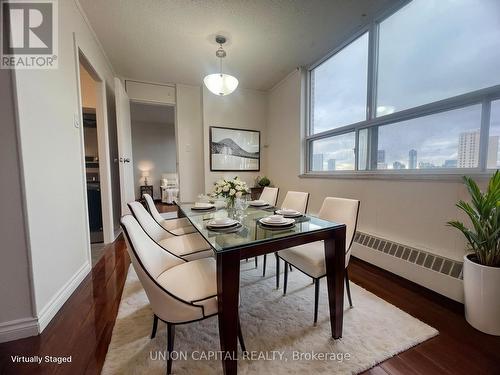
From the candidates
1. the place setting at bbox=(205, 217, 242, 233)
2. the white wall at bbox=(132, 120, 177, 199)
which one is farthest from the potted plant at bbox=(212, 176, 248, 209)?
the white wall at bbox=(132, 120, 177, 199)

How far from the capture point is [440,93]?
183 centimetres

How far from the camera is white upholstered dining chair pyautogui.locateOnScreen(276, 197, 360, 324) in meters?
1.42

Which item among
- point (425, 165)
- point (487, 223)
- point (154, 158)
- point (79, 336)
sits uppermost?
point (154, 158)

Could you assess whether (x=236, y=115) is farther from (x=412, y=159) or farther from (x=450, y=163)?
(x=450, y=163)

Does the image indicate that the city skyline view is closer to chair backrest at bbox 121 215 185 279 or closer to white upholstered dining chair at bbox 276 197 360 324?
white upholstered dining chair at bbox 276 197 360 324

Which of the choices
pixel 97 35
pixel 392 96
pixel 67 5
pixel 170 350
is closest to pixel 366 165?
pixel 392 96

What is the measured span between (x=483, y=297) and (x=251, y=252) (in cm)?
154

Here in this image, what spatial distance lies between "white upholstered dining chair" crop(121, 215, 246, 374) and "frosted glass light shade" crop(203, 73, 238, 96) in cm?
186

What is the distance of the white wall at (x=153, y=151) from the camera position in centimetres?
738

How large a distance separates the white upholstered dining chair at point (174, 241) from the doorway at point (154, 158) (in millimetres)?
5297

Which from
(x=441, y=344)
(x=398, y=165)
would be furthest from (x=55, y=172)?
(x=398, y=165)

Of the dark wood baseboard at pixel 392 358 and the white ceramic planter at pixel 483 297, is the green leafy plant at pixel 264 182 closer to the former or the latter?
the dark wood baseboard at pixel 392 358

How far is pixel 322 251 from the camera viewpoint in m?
Result: 1.55

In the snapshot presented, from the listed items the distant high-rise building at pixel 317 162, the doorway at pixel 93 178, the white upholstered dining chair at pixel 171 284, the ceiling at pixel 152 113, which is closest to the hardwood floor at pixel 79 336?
the white upholstered dining chair at pixel 171 284
